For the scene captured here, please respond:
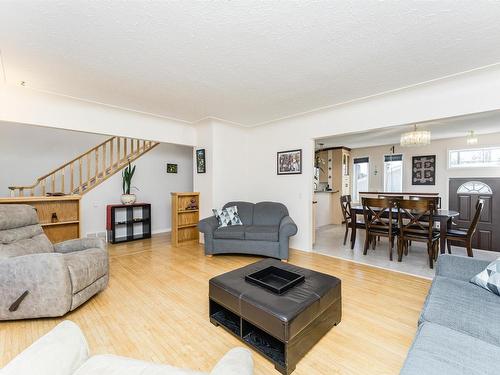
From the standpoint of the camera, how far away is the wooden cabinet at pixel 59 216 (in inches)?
138

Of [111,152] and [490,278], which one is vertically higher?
[111,152]

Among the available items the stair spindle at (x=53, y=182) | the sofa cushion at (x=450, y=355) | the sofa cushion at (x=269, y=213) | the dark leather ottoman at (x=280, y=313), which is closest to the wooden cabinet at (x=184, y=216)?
the sofa cushion at (x=269, y=213)

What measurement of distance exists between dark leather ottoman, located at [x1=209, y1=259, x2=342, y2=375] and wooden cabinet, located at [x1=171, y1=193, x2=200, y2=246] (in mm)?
2750

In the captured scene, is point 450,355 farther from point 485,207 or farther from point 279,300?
Answer: point 485,207

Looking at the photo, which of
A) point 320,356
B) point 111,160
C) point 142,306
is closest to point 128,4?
point 142,306

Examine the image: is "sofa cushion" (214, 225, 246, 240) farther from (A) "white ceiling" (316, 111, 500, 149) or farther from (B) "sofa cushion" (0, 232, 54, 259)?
(A) "white ceiling" (316, 111, 500, 149)

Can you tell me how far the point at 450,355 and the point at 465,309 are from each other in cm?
60

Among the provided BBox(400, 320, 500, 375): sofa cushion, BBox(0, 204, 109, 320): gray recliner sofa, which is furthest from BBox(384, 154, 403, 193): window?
BBox(0, 204, 109, 320): gray recliner sofa

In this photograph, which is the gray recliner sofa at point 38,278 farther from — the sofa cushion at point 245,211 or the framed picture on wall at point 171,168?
the framed picture on wall at point 171,168

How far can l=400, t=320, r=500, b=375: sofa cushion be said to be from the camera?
3.22 ft

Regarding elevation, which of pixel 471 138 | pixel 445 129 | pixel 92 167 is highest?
pixel 445 129

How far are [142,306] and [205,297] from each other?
61 centimetres

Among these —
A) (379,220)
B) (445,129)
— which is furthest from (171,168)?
(445,129)

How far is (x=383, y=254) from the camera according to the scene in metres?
3.98
